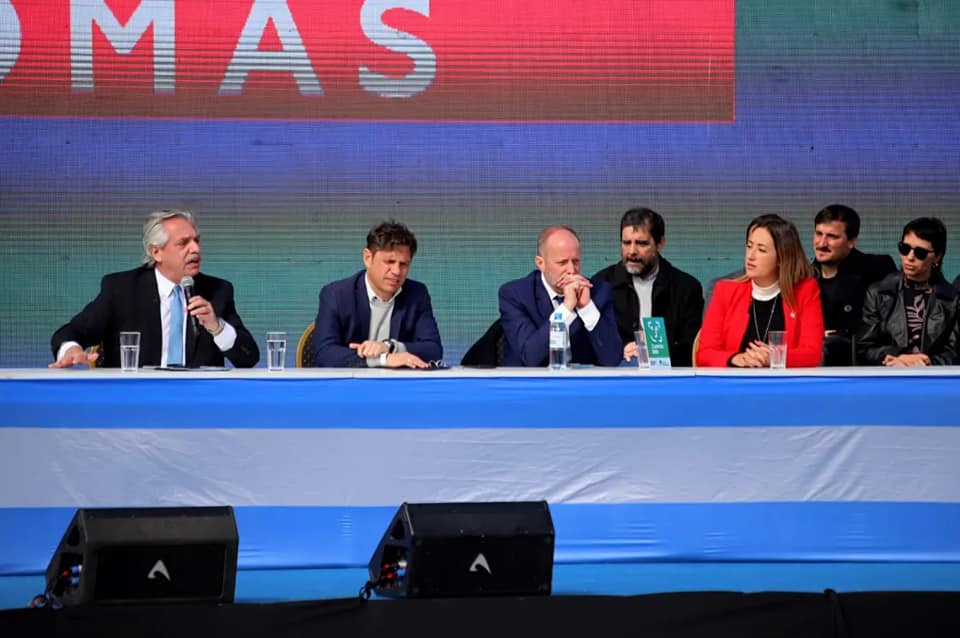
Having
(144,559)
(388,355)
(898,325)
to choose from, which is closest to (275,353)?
(388,355)

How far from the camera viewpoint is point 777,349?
4125 millimetres

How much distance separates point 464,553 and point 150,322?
1962mm

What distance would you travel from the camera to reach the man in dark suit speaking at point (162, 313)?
449 centimetres

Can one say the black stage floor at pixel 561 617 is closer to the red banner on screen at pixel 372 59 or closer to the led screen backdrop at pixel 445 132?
the led screen backdrop at pixel 445 132

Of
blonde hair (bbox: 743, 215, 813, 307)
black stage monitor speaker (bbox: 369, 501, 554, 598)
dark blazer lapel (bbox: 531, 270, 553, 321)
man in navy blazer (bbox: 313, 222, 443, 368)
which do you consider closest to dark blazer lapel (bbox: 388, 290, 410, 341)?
man in navy blazer (bbox: 313, 222, 443, 368)

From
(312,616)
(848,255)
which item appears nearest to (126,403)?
(312,616)

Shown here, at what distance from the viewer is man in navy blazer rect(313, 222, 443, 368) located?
4.44 m

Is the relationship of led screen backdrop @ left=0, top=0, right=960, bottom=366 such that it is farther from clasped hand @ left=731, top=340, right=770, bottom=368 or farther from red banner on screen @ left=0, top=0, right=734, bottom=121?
clasped hand @ left=731, top=340, right=770, bottom=368

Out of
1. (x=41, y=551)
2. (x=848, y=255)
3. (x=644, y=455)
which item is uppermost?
(x=848, y=255)

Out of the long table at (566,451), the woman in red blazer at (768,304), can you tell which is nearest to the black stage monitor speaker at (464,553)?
the long table at (566,451)

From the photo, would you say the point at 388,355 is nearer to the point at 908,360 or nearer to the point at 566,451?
the point at 566,451

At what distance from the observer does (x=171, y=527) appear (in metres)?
2.88

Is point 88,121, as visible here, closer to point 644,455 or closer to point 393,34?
point 393,34

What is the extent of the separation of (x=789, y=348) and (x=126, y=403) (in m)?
2.17
